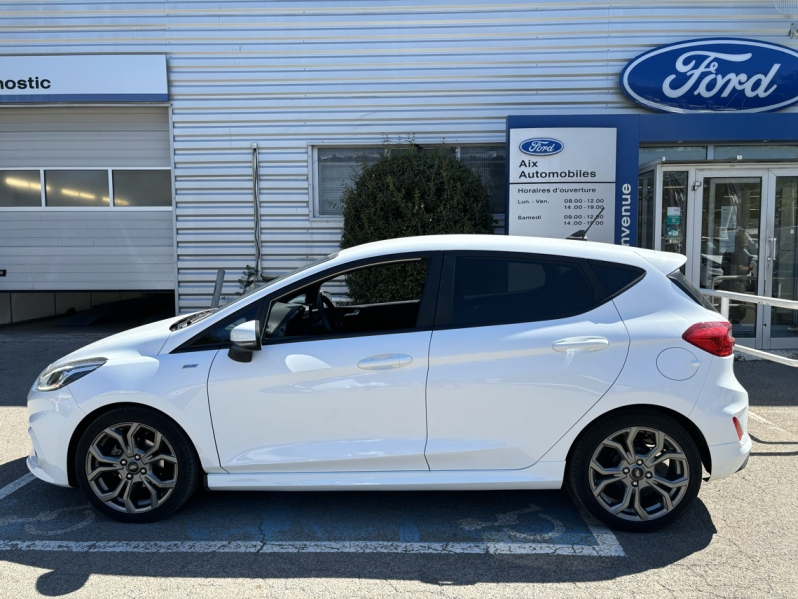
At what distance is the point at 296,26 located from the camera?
906 cm

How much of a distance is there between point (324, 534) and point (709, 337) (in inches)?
93.5

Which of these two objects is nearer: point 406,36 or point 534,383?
point 534,383

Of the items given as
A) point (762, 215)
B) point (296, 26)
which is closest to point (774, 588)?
point (762, 215)

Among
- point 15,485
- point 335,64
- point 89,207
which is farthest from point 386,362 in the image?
point 89,207

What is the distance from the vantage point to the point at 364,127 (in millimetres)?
Answer: 9219

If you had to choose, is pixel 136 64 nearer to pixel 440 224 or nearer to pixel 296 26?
pixel 296 26

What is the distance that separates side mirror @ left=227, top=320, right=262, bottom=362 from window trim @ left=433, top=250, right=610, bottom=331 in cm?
99

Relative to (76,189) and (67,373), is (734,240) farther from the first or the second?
(76,189)

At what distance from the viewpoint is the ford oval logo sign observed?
28.0 feet

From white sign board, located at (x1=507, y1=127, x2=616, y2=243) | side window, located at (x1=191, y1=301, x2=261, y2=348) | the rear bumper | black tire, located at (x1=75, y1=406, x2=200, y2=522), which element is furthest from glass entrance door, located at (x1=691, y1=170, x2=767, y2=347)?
black tire, located at (x1=75, y1=406, x2=200, y2=522)

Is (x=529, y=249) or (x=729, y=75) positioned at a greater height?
(x=729, y=75)

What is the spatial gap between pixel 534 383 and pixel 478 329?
419mm

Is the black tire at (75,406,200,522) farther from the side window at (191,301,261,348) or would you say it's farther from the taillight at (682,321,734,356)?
the taillight at (682,321,734,356)

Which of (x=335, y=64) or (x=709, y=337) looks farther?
(x=335, y=64)
